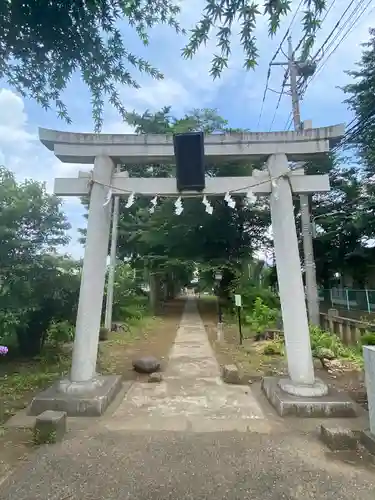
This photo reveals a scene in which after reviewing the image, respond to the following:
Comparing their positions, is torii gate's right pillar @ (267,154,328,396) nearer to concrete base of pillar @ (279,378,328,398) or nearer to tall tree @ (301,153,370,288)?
concrete base of pillar @ (279,378,328,398)

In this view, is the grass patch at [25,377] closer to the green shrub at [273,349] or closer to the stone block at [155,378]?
the stone block at [155,378]

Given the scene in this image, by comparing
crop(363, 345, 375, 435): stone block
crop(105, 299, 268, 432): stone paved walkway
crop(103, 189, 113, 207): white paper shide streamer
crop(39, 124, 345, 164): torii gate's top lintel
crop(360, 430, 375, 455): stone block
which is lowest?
crop(105, 299, 268, 432): stone paved walkway

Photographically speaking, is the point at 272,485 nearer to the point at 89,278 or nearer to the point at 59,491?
the point at 59,491

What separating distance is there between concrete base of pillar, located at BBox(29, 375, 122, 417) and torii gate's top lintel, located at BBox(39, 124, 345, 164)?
131 inches

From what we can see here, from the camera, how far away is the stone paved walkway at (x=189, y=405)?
3861 millimetres

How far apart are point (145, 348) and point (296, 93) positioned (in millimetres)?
8970

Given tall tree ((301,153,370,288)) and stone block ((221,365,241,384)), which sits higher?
tall tree ((301,153,370,288))

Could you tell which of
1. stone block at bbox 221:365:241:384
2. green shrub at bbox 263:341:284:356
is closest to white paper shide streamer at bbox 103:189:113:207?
stone block at bbox 221:365:241:384

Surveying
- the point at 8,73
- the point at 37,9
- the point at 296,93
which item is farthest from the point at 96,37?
the point at 296,93

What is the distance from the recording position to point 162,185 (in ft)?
16.6

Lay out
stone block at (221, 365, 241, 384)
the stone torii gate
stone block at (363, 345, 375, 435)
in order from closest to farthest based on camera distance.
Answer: stone block at (363, 345, 375, 435), the stone torii gate, stone block at (221, 365, 241, 384)

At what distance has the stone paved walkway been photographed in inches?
152

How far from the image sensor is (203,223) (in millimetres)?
16812

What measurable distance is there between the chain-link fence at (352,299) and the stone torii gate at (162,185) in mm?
7352
